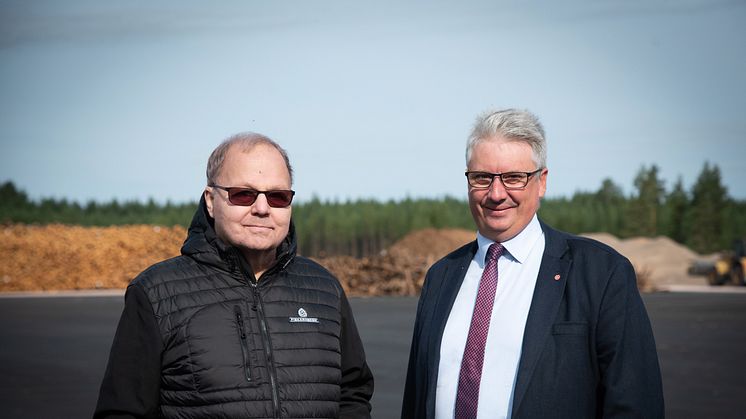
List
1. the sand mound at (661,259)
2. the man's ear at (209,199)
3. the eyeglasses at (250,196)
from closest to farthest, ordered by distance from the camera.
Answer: the eyeglasses at (250,196) → the man's ear at (209,199) → the sand mound at (661,259)

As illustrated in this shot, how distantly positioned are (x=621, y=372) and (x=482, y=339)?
559mm

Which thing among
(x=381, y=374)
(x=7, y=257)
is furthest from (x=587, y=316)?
(x=7, y=257)

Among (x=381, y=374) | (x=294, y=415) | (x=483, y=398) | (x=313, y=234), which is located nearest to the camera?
(x=294, y=415)

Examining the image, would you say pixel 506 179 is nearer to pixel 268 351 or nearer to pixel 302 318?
pixel 302 318

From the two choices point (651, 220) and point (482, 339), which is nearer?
point (482, 339)

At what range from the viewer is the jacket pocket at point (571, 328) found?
140 inches

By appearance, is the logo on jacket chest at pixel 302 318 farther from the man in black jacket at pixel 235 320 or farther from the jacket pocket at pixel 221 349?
the jacket pocket at pixel 221 349

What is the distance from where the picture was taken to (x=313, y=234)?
186 feet

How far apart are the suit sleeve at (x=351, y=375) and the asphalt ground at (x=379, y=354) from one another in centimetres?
586

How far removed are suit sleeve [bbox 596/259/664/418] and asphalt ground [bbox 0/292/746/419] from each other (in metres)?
6.18

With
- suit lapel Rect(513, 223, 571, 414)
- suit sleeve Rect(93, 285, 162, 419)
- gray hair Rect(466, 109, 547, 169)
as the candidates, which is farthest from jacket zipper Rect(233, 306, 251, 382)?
gray hair Rect(466, 109, 547, 169)

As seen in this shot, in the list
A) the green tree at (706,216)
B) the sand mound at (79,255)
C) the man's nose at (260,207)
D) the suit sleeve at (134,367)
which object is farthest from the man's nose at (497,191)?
the green tree at (706,216)

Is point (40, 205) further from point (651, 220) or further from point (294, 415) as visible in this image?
point (294, 415)

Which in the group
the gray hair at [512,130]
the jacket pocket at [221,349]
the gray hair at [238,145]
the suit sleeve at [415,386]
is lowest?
the suit sleeve at [415,386]
